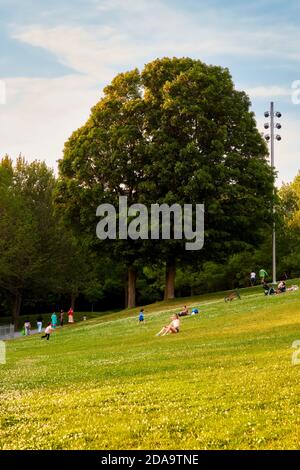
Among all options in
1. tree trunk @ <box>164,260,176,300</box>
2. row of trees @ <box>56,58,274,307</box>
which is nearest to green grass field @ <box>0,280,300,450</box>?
row of trees @ <box>56,58,274,307</box>

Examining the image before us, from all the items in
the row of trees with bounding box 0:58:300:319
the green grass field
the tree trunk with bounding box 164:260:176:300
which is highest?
the row of trees with bounding box 0:58:300:319

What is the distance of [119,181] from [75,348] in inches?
1004

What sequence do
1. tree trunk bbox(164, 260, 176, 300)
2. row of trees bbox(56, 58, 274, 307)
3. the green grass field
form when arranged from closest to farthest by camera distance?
1. the green grass field
2. row of trees bbox(56, 58, 274, 307)
3. tree trunk bbox(164, 260, 176, 300)

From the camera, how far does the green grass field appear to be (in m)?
A: 9.57

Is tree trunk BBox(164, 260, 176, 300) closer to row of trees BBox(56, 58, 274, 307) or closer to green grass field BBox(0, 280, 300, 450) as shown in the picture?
row of trees BBox(56, 58, 274, 307)

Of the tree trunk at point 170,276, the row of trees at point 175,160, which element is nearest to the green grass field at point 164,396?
the row of trees at point 175,160

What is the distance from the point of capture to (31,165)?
71.0m

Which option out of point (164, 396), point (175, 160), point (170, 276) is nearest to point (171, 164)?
point (175, 160)

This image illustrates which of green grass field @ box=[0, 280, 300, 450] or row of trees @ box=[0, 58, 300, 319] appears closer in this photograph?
green grass field @ box=[0, 280, 300, 450]

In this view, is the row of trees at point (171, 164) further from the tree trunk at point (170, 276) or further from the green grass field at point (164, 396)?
the green grass field at point (164, 396)

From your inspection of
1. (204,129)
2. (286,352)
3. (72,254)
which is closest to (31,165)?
(72,254)

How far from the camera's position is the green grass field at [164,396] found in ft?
31.4

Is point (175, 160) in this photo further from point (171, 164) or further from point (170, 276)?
point (170, 276)

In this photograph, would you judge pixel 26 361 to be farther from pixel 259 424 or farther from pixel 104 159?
pixel 104 159
